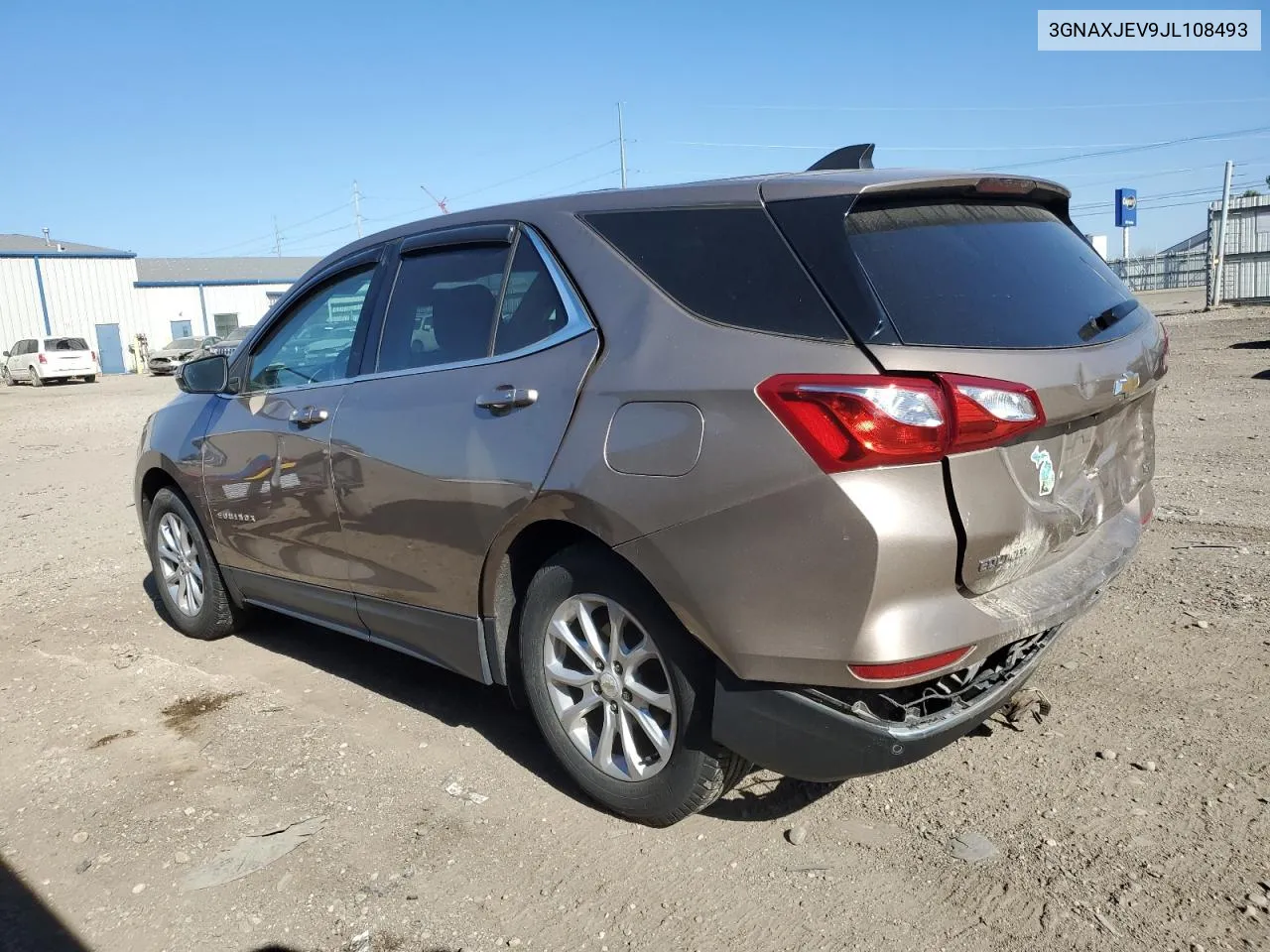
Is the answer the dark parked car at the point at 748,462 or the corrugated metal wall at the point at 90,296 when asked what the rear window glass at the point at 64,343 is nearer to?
the corrugated metal wall at the point at 90,296

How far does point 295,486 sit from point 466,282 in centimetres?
120

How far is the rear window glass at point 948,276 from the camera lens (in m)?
2.59

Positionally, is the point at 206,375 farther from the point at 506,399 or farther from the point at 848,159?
the point at 848,159

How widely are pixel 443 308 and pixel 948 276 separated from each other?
6.01ft

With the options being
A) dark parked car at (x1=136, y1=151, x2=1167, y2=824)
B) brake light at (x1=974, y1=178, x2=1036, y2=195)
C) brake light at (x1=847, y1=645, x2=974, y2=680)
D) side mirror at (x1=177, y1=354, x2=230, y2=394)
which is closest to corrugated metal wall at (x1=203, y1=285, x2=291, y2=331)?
side mirror at (x1=177, y1=354, x2=230, y2=394)

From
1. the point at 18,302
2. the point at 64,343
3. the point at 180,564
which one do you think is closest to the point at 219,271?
the point at 18,302

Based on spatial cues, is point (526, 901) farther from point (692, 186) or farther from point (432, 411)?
point (692, 186)

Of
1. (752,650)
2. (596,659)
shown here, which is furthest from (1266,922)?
(596,659)

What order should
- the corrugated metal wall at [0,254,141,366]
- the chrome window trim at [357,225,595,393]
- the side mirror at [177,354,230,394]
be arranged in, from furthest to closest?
1. the corrugated metal wall at [0,254,141,366]
2. the side mirror at [177,354,230,394]
3. the chrome window trim at [357,225,595,393]

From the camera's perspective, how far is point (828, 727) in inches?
103

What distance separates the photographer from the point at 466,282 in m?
3.68

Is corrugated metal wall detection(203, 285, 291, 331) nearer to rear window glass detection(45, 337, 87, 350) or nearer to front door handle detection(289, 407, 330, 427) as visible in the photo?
rear window glass detection(45, 337, 87, 350)

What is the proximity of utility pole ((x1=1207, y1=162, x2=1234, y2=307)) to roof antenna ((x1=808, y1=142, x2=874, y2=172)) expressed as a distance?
25141 mm

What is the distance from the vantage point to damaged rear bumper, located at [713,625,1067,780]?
260 centimetres
